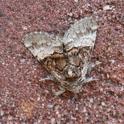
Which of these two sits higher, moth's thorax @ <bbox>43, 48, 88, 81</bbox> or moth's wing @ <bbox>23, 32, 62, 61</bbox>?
moth's wing @ <bbox>23, 32, 62, 61</bbox>

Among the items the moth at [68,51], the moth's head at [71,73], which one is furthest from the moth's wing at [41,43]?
the moth's head at [71,73]

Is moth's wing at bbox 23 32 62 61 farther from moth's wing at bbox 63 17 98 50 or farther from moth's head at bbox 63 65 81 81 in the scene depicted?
moth's head at bbox 63 65 81 81

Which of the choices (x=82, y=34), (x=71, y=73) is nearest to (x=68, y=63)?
(x=71, y=73)

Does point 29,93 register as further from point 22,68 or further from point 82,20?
point 82,20

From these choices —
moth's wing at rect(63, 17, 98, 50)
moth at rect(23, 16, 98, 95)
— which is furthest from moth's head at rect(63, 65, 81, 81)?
moth's wing at rect(63, 17, 98, 50)

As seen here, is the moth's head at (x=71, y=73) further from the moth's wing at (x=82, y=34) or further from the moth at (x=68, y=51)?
the moth's wing at (x=82, y=34)
